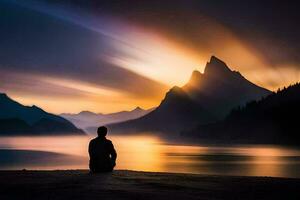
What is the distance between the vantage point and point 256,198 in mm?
13789

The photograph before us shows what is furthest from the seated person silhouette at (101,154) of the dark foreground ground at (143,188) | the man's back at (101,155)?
the dark foreground ground at (143,188)

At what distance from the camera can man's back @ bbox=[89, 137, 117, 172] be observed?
803 inches

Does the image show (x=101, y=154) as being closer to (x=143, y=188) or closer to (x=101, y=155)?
(x=101, y=155)

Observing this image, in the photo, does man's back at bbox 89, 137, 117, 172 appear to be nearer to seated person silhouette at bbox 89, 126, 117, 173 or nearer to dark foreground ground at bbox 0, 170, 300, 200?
seated person silhouette at bbox 89, 126, 117, 173

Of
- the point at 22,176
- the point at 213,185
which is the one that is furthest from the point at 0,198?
the point at 213,185

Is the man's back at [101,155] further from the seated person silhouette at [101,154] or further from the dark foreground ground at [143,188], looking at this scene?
the dark foreground ground at [143,188]

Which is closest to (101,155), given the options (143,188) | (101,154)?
(101,154)

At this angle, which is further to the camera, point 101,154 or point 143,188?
point 101,154

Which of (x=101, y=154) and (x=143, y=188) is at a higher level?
(x=101, y=154)

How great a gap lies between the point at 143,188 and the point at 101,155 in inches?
215

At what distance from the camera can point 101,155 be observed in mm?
20359

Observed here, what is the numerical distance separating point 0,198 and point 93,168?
769 centimetres

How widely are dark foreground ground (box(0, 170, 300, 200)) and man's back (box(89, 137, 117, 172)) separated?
1.92m

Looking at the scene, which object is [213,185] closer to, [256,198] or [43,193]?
[256,198]
